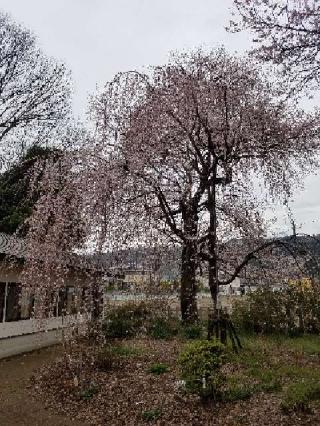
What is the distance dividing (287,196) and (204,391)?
5912 millimetres

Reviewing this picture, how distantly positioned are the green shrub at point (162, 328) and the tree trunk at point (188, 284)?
0.41 m

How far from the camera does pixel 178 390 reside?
7.53 m

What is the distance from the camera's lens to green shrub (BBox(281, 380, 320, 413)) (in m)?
6.21

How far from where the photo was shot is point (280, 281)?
37.8 ft

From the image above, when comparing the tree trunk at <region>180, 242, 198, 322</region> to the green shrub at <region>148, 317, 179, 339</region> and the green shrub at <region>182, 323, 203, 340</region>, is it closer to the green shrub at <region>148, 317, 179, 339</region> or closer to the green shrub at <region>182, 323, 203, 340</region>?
the green shrub at <region>148, 317, 179, 339</region>

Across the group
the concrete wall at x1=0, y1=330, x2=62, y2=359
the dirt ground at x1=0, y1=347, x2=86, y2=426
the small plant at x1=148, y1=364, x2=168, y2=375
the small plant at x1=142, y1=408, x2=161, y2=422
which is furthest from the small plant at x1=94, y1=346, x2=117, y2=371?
the concrete wall at x1=0, y1=330, x2=62, y2=359

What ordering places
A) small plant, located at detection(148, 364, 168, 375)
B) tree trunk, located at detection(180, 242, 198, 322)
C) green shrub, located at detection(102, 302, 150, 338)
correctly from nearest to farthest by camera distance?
small plant, located at detection(148, 364, 168, 375), tree trunk, located at detection(180, 242, 198, 322), green shrub, located at detection(102, 302, 150, 338)

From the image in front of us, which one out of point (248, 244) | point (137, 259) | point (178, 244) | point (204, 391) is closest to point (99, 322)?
point (137, 259)

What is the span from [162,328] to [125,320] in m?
1.82

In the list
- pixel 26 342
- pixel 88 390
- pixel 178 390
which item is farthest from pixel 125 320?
pixel 178 390

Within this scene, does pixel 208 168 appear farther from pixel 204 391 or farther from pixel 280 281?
pixel 204 391

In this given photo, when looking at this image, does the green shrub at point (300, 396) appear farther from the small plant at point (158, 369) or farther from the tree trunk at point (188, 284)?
the tree trunk at point (188, 284)

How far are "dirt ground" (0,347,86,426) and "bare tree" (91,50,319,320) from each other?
4000mm

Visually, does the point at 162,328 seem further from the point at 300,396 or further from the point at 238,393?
the point at 300,396
